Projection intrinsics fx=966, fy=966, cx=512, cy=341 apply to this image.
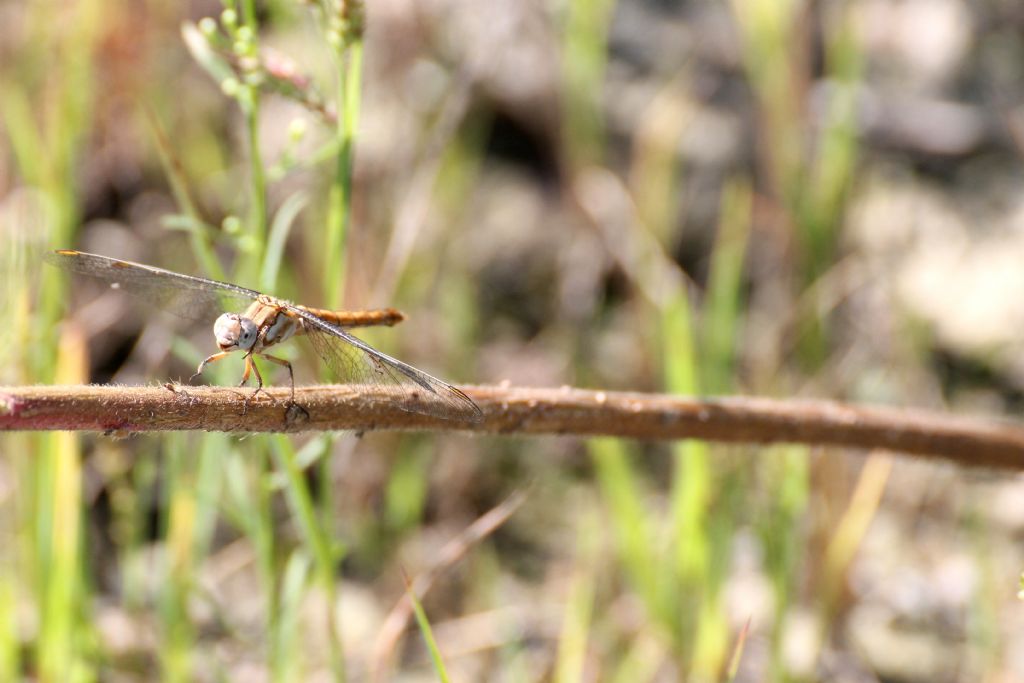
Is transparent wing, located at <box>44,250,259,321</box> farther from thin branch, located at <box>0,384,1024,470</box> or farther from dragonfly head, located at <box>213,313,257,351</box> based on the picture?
thin branch, located at <box>0,384,1024,470</box>

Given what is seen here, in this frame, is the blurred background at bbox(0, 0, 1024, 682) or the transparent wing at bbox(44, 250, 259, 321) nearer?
the transparent wing at bbox(44, 250, 259, 321)

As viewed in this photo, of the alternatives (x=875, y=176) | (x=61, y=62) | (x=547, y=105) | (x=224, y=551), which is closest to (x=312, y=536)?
(x=224, y=551)

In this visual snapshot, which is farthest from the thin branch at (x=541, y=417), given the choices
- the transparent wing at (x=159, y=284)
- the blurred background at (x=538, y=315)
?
the transparent wing at (x=159, y=284)

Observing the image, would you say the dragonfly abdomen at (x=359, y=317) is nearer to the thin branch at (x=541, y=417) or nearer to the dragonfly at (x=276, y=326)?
the dragonfly at (x=276, y=326)

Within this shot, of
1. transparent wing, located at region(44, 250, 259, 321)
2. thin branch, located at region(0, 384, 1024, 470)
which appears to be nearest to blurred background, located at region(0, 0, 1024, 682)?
transparent wing, located at region(44, 250, 259, 321)

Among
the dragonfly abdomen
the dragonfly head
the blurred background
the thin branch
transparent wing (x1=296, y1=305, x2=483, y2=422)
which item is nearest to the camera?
the thin branch

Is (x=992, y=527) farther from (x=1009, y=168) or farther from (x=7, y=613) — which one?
(x=7, y=613)

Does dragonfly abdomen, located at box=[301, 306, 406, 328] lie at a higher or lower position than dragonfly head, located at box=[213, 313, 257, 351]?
lower

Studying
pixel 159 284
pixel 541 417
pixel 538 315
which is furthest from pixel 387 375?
pixel 538 315
